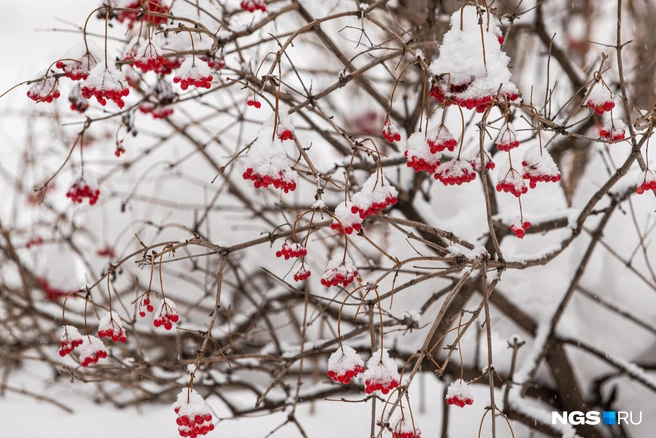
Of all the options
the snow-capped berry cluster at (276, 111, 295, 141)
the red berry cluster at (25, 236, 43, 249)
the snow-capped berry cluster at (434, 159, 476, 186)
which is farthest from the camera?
the red berry cluster at (25, 236, 43, 249)

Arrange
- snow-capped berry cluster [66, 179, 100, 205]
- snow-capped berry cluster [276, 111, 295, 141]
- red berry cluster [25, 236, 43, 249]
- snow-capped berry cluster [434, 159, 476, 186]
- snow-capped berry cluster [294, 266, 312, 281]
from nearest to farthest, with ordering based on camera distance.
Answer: snow-capped berry cluster [276, 111, 295, 141] < snow-capped berry cluster [434, 159, 476, 186] < snow-capped berry cluster [294, 266, 312, 281] < snow-capped berry cluster [66, 179, 100, 205] < red berry cluster [25, 236, 43, 249]

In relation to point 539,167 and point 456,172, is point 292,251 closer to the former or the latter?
point 456,172

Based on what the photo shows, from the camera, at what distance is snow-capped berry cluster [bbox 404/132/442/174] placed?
1.43 metres

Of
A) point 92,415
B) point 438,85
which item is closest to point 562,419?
point 438,85

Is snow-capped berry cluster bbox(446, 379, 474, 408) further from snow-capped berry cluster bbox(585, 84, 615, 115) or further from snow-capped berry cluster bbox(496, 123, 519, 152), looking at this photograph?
snow-capped berry cluster bbox(585, 84, 615, 115)

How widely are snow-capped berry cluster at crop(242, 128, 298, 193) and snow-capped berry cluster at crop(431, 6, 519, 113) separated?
1.24 feet

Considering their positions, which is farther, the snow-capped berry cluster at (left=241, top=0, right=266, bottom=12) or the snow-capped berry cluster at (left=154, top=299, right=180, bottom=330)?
the snow-capped berry cluster at (left=241, top=0, right=266, bottom=12)

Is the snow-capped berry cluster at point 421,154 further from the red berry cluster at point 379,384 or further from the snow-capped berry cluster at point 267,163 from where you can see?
the red berry cluster at point 379,384

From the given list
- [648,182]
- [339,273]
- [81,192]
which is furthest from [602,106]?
[81,192]

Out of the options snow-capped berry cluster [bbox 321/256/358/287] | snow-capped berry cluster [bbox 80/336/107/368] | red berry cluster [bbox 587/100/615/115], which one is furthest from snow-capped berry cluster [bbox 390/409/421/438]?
red berry cluster [bbox 587/100/615/115]

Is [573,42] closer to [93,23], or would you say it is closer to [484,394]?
[484,394]

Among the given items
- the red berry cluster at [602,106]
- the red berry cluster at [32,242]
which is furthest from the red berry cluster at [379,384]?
the red berry cluster at [32,242]

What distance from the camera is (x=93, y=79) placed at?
146 cm

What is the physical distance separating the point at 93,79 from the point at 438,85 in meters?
0.82
